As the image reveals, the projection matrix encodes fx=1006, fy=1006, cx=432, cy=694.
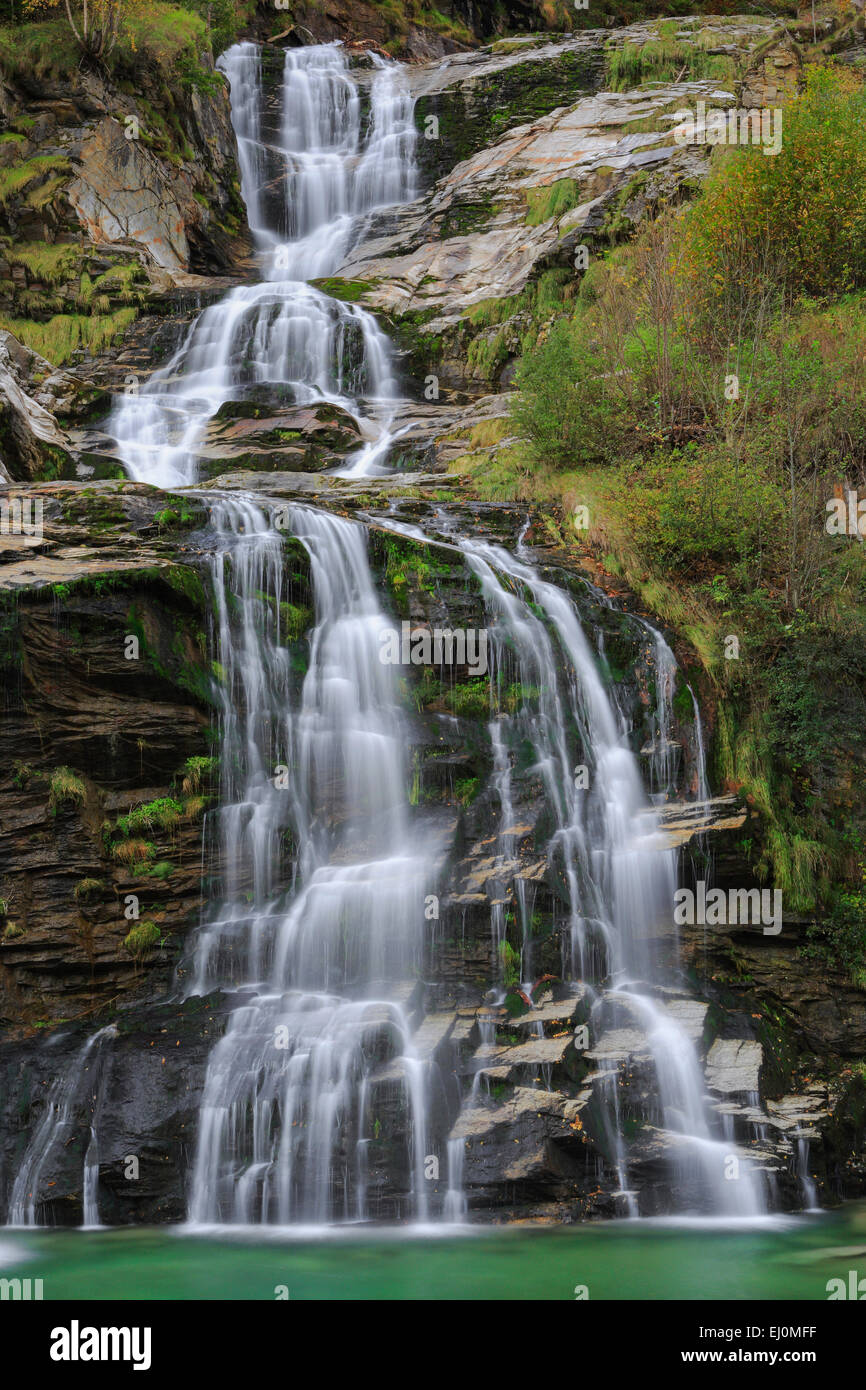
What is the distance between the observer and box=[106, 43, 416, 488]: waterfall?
19.5 m

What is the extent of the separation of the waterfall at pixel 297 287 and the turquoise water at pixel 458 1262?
12700 millimetres

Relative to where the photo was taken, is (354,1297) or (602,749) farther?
(602,749)

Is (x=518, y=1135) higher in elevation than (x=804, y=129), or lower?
lower

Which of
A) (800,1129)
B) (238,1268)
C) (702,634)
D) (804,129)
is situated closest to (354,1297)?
(238,1268)

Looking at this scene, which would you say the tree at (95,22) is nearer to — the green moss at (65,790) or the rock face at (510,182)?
the rock face at (510,182)

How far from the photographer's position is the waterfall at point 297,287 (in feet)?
64.0

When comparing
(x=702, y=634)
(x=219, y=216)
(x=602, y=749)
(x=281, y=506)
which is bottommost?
(x=602, y=749)

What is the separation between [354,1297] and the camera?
684 cm

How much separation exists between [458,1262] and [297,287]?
71.5 feet

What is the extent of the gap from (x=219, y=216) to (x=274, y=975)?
85.2ft

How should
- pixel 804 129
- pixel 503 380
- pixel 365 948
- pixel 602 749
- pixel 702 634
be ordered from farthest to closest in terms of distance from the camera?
pixel 503 380, pixel 804 129, pixel 702 634, pixel 602 749, pixel 365 948

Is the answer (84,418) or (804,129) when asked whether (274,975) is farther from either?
(804,129)

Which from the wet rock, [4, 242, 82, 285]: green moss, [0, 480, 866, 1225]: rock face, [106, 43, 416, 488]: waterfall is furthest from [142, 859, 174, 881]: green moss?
[4, 242, 82, 285]: green moss

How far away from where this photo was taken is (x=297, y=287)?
23891 millimetres
